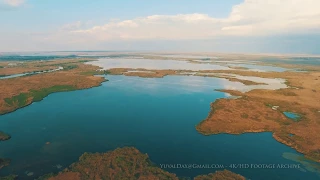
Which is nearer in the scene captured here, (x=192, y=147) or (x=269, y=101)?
(x=192, y=147)

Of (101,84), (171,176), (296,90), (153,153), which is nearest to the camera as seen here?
(171,176)

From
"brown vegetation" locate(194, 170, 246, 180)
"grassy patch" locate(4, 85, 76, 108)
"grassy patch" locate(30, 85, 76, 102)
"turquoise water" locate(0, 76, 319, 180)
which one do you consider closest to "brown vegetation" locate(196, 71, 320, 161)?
"turquoise water" locate(0, 76, 319, 180)

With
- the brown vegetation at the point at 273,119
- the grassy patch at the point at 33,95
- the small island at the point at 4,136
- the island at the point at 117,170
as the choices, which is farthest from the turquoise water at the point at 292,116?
the grassy patch at the point at 33,95

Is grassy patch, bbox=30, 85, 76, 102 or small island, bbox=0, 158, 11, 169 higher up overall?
grassy patch, bbox=30, 85, 76, 102

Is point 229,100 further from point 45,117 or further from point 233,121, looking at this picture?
point 45,117

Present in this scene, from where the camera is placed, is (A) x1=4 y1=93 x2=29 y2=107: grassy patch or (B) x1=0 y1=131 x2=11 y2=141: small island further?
(A) x1=4 y1=93 x2=29 y2=107: grassy patch

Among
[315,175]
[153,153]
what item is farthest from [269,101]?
[153,153]

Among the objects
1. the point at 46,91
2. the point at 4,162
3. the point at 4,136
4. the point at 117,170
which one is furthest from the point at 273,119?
the point at 46,91

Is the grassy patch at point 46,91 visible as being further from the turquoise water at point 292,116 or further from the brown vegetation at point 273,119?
the turquoise water at point 292,116

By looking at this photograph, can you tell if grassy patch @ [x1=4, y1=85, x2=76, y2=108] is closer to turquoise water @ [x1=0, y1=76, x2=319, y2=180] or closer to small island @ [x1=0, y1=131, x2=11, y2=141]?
turquoise water @ [x1=0, y1=76, x2=319, y2=180]

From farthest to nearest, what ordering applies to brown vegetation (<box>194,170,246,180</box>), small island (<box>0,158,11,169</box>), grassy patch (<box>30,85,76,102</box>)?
grassy patch (<box>30,85,76,102</box>) < small island (<box>0,158,11,169</box>) < brown vegetation (<box>194,170,246,180</box>)
